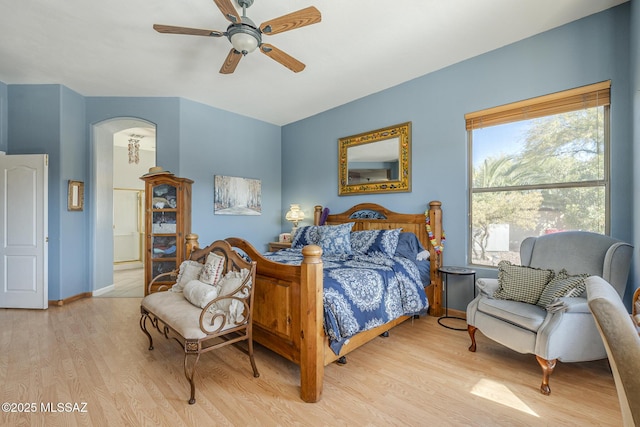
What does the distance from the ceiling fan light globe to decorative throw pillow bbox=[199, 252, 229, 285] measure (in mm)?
1700

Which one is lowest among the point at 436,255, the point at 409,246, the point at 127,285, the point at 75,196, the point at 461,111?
the point at 127,285

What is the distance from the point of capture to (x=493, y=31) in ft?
8.94

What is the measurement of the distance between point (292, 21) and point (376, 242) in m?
2.27

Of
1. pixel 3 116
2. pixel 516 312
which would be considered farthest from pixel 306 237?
pixel 3 116

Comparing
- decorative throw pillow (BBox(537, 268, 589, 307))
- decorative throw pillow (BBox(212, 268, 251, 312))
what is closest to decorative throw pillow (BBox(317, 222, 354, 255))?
decorative throw pillow (BBox(212, 268, 251, 312))

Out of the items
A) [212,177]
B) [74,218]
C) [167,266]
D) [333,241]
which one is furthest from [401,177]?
[74,218]

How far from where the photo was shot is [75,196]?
404cm

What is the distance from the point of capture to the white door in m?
3.66

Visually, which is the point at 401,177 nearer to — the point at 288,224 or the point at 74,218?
the point at 288,224

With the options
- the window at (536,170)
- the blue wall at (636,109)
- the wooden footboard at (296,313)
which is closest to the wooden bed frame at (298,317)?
the wooden footboard at (296,313)

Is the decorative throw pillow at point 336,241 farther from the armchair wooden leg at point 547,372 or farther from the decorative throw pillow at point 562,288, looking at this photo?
the armchair wooden leg at point 547,372

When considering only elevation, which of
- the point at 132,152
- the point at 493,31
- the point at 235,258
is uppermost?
the point at 493,31

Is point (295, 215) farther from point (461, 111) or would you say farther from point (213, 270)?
point (461, 111)

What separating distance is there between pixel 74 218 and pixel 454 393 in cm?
499
